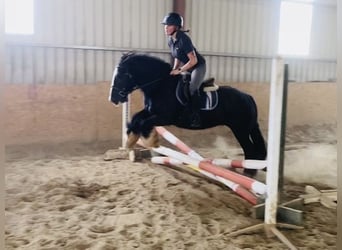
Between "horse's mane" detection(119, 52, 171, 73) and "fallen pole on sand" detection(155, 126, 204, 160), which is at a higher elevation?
"horse's mane" detection(119, 52, 171, 73)

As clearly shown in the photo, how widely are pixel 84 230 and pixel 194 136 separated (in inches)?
29.4

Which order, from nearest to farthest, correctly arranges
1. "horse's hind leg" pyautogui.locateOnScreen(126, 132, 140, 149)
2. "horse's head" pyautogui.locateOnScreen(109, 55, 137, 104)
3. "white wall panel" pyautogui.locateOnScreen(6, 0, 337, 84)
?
"white wall panel" pyautogui.locateOnScreen(6, 0, 337, 84), "horse's head" pyautogui.locateOnScreen(109, 55, 137, 104), "horse's hind leg" pyautogui.locateOnScreen(126, 132, 140, 149)

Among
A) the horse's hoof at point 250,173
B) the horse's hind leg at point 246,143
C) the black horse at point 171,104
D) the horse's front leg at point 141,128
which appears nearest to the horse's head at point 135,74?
the black horse at point 171,104

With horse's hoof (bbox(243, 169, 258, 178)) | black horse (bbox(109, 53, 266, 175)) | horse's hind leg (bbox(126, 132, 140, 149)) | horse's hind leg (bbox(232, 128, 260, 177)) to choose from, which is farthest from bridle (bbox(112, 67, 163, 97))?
horse's hoof (bbox(243, 169, 258, 178))

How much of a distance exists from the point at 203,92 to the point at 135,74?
1.19 feet

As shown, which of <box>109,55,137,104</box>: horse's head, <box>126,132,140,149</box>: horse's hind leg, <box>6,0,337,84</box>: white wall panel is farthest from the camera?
<box>126,132,140,149</box>: horse's hind leg

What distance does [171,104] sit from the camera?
1.90 m

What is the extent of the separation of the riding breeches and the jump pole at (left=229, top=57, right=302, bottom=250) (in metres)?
0.35

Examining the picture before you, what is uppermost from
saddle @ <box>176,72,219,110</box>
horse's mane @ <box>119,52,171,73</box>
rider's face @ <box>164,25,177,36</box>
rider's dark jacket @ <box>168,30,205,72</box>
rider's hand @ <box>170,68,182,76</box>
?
rider's face @ <box>164,25,177,36</box>

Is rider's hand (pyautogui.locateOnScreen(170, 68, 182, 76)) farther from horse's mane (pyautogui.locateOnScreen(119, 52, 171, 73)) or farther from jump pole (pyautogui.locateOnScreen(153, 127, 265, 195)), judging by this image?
jump pole (pyautogui.locateOnScreen(153, 127, 265, 195))

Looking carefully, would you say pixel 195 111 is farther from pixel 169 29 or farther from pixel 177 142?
pixel 169 29

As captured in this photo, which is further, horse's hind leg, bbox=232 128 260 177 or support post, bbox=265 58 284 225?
horse's hind leg, bbox=232 128 260 177

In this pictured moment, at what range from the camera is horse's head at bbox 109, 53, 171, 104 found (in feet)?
5.81

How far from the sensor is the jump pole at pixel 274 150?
5.53ft
